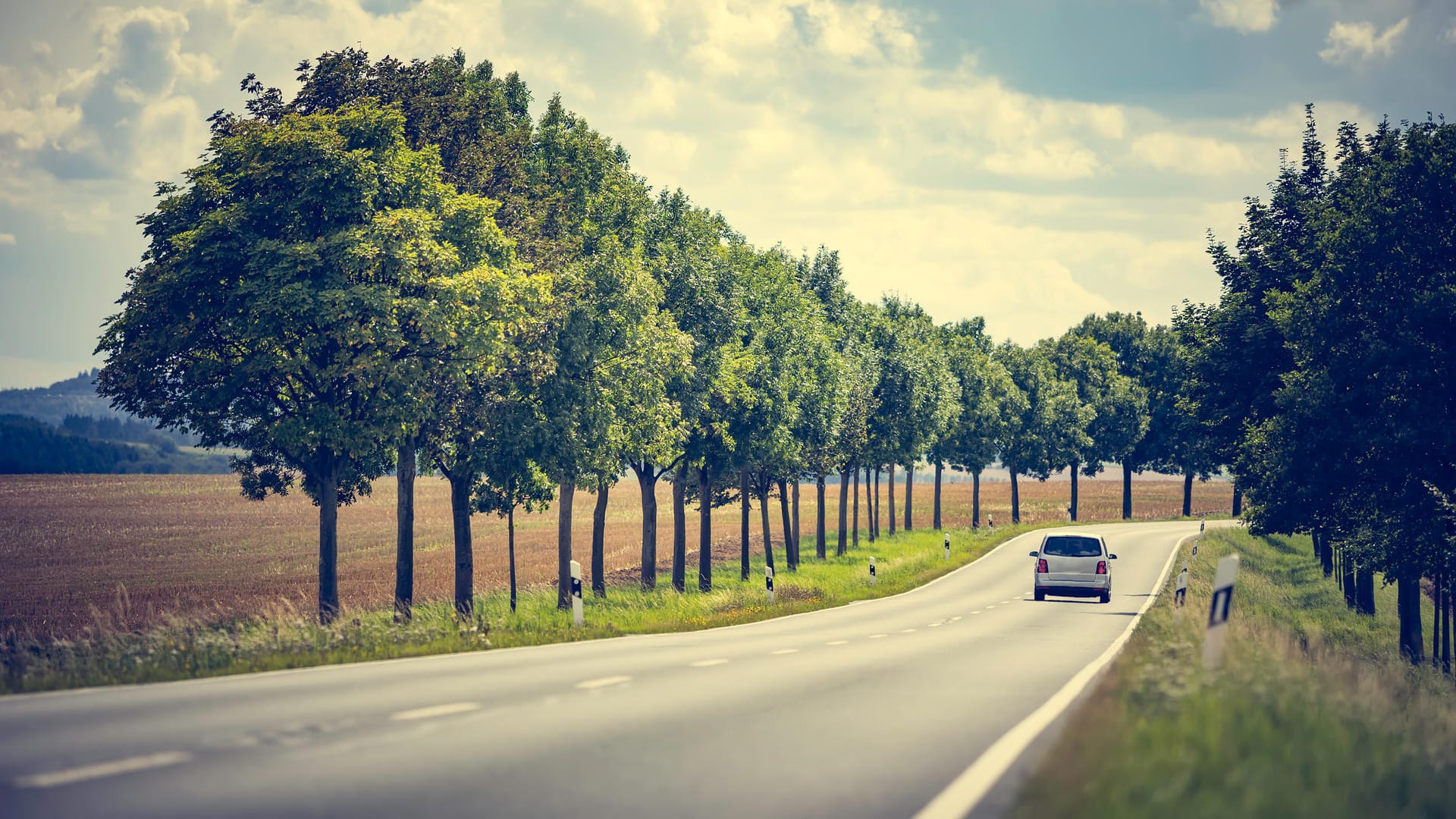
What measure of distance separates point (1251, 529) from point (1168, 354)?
60657mm

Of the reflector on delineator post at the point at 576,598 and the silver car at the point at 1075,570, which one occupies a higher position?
the reflector on delineator post at the point at 576,598

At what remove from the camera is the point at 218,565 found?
156 ft

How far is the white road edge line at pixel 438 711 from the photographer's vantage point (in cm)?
848

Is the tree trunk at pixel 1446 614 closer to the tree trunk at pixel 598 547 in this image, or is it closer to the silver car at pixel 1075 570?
the silver car at pixel 1075 570

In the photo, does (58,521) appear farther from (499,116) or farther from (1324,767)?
(1324,767)

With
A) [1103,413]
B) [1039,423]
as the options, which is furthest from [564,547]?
[1103,413]

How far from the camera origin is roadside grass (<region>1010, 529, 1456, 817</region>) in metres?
5.52

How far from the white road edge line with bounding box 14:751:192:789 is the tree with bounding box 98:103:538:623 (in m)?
13.5

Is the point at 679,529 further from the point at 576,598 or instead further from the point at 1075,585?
the point at 576,598

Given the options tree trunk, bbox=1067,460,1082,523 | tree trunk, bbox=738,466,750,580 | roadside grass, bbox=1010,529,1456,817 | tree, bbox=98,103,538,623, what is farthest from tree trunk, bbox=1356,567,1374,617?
tree trunk, bbox=1067,460,1082,523

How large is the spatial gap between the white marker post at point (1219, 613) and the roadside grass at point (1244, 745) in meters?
0.16

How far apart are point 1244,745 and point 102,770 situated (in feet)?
22.9

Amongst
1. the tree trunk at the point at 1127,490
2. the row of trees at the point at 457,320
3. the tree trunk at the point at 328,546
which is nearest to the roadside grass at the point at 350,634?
the tree trunk at the point at 328,546

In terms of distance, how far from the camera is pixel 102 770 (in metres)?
6.29
